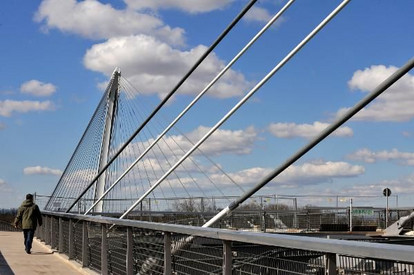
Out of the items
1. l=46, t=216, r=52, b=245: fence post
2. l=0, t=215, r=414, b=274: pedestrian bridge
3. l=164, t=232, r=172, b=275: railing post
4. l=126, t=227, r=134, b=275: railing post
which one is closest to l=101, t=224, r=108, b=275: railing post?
l=0, t=215, r=414, b=274: pedestrian bridge

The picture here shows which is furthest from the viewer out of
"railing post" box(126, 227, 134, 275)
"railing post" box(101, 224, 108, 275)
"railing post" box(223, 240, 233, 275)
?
"railing post" box(101, 224, 108, 275)

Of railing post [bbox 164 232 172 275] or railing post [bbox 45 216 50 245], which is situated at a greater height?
railing post [bbox 164 232 172 275]

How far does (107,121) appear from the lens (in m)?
31.2

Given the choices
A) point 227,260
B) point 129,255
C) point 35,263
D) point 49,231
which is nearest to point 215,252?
point 129,255

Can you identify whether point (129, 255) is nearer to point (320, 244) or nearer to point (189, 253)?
point (189, 253)

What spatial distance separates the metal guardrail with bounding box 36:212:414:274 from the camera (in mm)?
3566

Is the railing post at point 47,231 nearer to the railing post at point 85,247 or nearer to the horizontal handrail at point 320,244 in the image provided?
the railing post at point 85,247

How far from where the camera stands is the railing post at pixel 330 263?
3.74 metres

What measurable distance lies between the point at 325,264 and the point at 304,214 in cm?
2518

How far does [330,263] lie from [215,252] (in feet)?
11.7

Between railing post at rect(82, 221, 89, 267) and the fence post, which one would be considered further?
the fence post

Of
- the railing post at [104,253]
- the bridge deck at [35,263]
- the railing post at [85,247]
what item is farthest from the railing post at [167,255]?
the railing post at [85,247]

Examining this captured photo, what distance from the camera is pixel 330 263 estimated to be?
12.4ft

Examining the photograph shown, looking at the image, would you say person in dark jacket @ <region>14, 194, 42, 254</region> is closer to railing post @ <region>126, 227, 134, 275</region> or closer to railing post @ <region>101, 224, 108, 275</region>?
railing post @ <region>101, 224, 108, 275</region>
